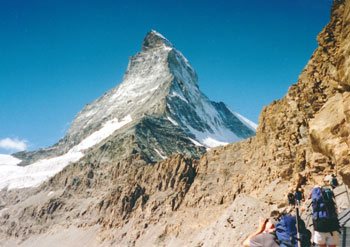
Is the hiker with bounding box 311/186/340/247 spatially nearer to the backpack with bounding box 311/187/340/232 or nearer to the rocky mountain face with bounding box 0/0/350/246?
the backpack with bounding box 311/187/340/232

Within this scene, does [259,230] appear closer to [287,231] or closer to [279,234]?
[279,234]

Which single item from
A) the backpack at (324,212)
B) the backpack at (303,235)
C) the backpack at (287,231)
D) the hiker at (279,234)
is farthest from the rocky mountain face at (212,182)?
the backpack at (287,231)

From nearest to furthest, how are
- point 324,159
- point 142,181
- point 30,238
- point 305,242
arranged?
point 305,242, point 324,159, point 142,181, point 30,238

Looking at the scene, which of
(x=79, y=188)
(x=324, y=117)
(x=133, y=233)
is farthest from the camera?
(x=79, y=188)

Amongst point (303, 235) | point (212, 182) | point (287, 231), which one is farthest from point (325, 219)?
point (212, 182)

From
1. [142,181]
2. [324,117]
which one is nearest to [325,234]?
[324,117]

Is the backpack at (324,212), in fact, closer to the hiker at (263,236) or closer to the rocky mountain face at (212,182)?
the hiker at (263,236)

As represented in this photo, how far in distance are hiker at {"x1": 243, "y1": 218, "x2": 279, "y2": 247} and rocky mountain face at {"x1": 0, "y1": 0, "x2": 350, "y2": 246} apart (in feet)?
24.3

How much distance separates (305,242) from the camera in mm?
9961

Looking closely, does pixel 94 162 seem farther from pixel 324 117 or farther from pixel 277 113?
pixel 324 117

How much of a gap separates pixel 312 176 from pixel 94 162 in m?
168

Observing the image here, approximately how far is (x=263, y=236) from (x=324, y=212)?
302 centimetres

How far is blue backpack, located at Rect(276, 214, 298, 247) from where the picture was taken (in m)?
8.71

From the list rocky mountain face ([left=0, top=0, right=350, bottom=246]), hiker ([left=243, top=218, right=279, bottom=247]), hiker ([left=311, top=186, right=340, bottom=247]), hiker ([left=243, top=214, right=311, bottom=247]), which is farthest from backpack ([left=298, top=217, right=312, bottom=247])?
rocky mountain face ([left=0, top=0, right=350, bottom=246])
